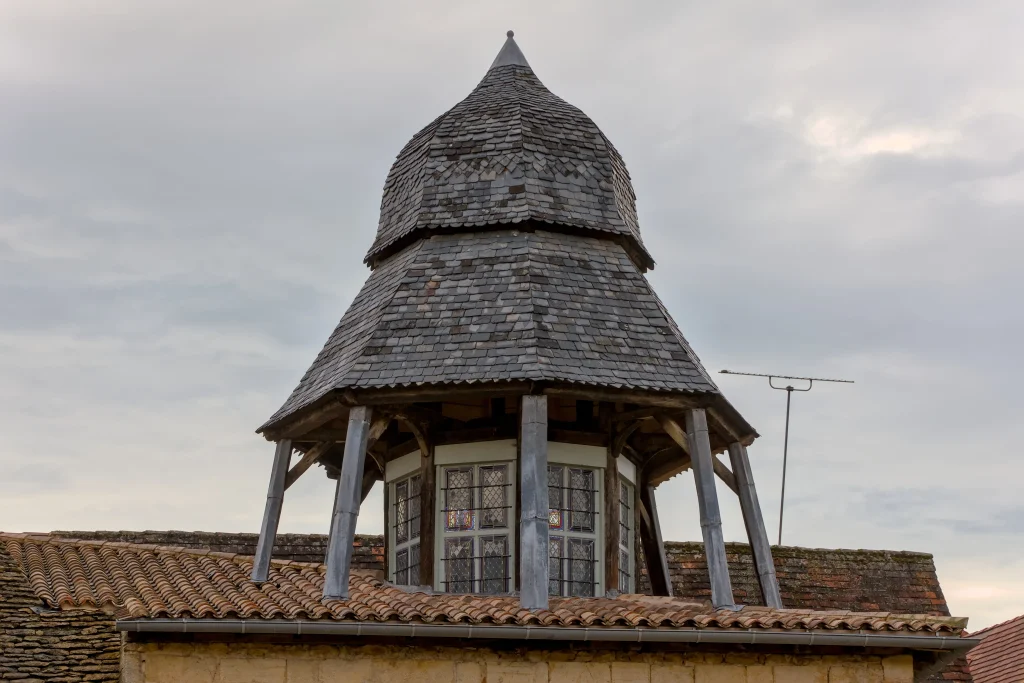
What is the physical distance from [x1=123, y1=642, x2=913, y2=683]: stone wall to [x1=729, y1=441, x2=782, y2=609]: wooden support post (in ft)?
9.47

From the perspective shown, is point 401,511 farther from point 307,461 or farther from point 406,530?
point 307,461

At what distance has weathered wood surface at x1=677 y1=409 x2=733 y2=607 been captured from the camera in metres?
18.7

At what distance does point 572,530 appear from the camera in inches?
789

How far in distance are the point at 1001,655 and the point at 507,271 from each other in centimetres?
1326

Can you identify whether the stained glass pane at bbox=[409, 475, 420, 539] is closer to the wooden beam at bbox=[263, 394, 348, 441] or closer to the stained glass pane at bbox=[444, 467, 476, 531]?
the stained glass pane at bbox=[444, 467, 476, 531]

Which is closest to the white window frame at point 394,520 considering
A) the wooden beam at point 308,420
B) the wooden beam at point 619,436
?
the wooden beam at point 308,420

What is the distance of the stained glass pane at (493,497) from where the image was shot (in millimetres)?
19922

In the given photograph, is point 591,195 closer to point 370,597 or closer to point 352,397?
point 352,397

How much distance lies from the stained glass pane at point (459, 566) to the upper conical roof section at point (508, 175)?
13.7 feet

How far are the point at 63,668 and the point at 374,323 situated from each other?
5673mm

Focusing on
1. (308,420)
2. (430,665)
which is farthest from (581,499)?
(430,665)

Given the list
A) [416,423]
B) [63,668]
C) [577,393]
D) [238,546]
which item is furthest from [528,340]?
[238,546]

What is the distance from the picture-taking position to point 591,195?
2172 cm

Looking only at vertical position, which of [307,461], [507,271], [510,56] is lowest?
[307,461]
